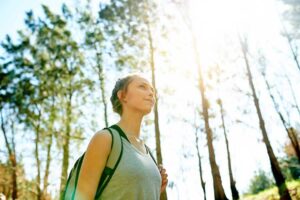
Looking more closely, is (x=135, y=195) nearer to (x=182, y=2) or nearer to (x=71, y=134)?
(x=182, y=2)

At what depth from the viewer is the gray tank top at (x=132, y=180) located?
155 cm

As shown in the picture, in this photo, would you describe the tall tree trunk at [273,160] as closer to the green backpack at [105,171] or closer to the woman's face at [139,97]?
the woman's face at [139,97]

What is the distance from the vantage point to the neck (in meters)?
1.97

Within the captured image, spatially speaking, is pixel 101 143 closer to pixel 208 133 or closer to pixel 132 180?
→ pixel 132 180

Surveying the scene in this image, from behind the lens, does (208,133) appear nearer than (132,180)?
No

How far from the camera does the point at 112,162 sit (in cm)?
160

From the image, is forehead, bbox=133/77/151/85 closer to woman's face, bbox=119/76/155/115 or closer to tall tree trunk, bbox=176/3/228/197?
woman's face, bbox=119/76/155/115

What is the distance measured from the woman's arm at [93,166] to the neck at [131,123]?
13.9 inches

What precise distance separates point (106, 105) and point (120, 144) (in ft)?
56.4

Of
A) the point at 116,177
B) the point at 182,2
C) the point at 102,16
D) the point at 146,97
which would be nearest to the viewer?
the point at 116,177

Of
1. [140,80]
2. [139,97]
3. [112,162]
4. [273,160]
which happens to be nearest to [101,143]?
[112,162]

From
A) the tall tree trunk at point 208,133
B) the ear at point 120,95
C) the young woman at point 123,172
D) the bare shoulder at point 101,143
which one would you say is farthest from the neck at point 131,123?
the tall tree trunk at point 208,133

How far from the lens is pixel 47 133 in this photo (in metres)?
18.9

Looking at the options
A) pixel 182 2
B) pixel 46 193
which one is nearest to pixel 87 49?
pixel 182 2
